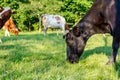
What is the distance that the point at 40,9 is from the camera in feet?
136

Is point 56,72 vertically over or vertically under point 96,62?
over

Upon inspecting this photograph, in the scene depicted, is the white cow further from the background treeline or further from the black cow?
the background treeline

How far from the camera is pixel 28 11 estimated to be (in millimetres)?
A: 41875

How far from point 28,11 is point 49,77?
37.4 metres

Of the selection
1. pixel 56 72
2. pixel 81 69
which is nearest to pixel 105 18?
pixel 81 69

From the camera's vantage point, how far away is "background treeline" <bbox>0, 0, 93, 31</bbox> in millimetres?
41469

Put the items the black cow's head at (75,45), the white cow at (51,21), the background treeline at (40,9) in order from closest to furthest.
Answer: the black cow's head at (75,45)
the white cow at (51,21)
the background treeline at (40,9)

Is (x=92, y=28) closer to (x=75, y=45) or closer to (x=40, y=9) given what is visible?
(x=75, y=45)

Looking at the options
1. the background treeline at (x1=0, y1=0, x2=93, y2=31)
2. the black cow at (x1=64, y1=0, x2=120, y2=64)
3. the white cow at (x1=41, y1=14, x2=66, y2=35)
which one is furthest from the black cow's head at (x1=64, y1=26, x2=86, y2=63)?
the background treeline at (x1=0, y1=0, x2=93, y2=31)

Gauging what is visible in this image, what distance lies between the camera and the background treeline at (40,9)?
136 feet

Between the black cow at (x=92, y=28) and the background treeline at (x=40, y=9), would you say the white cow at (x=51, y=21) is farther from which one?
the background treeline at (x=40, y=9)

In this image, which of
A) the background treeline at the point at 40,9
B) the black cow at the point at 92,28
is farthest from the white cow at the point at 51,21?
the background treeline at the point at 40,9

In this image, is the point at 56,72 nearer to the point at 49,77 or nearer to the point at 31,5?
the point at 49,77

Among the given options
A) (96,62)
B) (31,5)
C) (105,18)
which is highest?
(105,18)
